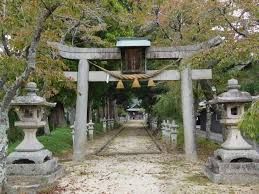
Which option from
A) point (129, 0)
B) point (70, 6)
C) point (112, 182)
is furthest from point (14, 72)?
point (129, 0)

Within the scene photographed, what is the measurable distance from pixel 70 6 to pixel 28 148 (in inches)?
187

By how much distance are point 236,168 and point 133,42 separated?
676 centimetres

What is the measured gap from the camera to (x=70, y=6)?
686cm

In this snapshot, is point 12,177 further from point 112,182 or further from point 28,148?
point 112,182

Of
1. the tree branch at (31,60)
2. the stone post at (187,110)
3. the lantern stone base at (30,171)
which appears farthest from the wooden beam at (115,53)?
the tree branch at (31,60)

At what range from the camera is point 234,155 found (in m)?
9.93

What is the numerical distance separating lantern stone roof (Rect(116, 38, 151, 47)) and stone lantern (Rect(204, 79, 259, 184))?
478 cm

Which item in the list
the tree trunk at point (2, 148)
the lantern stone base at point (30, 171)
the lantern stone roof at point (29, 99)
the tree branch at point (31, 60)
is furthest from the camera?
the lantern stone roof at point (29, 99)

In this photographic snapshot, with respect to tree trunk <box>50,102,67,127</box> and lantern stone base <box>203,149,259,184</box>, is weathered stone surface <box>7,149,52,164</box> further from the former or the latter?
tree trunk <box>50,102,67,127</box>

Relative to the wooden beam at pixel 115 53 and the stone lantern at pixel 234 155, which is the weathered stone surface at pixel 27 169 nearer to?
the stone lantern at pixel 234 155

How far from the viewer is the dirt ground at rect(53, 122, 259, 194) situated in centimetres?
900

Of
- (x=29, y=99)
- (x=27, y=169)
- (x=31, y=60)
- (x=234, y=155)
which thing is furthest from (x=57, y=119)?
(x=31, y=60)

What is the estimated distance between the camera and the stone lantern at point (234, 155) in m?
9.72

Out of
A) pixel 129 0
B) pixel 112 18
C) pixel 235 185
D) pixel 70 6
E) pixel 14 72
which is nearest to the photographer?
pixel 70 6
